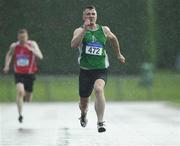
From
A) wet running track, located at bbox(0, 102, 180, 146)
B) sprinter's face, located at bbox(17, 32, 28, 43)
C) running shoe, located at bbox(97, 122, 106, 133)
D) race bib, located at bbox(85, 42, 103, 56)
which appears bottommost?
wet running track, located at bbox(0, 102, 180, 146)

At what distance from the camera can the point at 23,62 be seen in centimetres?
1975

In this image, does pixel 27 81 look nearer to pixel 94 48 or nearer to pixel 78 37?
pixel 94 48

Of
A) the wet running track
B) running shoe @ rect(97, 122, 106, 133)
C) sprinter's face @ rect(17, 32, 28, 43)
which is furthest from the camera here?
sprinter's face @ rect(17, 32, 28, 43)

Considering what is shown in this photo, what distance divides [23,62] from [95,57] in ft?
20.8

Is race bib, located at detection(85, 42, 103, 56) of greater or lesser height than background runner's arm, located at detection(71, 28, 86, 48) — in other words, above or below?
below

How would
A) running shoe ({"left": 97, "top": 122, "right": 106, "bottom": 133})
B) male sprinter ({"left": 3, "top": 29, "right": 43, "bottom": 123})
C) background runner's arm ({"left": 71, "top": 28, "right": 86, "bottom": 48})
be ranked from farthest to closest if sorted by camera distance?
1. male sprinter ({"left": 3, "top": 29, "right": 43, "bottom": 123})
2. running shoe ({"left": 97, "top": 122, "right": 106, "bottom": 133})
3. background runner's arm ({"left": 71, "top": 28, "right": 86, "bottom": 48})

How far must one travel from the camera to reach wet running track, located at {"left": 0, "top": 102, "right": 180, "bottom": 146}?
1516cm

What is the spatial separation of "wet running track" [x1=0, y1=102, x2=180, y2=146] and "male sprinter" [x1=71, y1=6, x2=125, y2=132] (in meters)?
0.92

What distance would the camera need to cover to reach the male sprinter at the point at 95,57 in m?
13.2

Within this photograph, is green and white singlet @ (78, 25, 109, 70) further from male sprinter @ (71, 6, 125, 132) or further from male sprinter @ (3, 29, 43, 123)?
male sprinter @ (3, 29, 43, 123)

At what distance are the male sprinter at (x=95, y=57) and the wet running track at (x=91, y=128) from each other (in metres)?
0.92

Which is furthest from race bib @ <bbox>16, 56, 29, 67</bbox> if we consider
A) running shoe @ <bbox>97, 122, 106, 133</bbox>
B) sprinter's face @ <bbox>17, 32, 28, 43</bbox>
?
running shoe @ <bbox>97, 122, 106, 133</bbox>

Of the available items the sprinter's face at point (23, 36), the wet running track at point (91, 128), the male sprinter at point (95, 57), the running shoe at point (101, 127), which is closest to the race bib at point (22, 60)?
the sprinter's face at point (23, 36)

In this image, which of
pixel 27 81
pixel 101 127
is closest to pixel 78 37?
pixel 101 127
